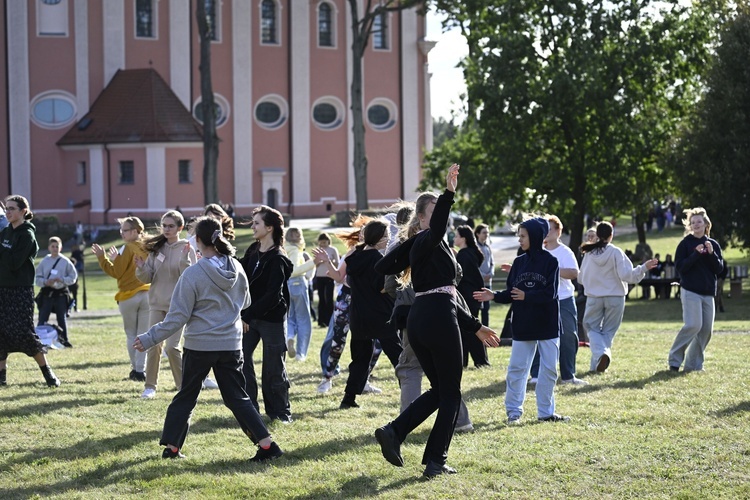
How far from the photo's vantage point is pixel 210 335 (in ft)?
26.9

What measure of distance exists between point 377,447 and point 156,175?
4547 cm

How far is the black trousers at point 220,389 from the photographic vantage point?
8258 millimetres

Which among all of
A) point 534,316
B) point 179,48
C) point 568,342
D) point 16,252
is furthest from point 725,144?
point 179,48

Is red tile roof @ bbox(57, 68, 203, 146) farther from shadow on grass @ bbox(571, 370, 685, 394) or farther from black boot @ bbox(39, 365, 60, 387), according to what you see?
shadow on grass @ bbox(571, 370, 685, 394)

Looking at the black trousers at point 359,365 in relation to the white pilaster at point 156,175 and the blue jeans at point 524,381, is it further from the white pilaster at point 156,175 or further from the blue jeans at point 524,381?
the white pilaster at point 156,175

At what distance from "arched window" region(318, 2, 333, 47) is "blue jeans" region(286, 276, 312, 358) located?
4509 centimetres

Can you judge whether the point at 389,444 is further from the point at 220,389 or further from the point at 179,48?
the point at 179,48

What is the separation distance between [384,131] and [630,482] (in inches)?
2112

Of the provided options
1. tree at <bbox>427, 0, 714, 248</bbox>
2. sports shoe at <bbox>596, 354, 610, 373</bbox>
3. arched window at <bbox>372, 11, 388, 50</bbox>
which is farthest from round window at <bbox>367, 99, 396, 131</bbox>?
sports shoe at <bbox>596, 354, 610, 373</bbox>

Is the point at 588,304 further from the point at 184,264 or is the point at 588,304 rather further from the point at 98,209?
the point at 98,209

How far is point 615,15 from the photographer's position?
37.3m

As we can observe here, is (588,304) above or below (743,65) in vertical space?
below

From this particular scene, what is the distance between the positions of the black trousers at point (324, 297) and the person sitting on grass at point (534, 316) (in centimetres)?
1045

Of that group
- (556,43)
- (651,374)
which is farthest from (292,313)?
(556,43)
